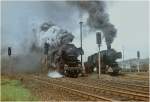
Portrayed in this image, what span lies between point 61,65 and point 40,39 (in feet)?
8.80

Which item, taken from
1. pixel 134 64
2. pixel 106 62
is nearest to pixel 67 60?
pixel 106 62

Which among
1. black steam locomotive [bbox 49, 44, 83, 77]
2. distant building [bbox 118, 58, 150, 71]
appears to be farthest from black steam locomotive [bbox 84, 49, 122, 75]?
distant building [bbox 118, 58, 150, 71]

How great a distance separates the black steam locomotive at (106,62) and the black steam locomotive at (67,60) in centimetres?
120

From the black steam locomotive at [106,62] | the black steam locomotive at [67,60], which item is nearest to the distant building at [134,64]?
the black steam locomotive at [106,62]

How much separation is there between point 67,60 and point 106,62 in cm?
→ 300

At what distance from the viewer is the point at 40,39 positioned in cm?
2564

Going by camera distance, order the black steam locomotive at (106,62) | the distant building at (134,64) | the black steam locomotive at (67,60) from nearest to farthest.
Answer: the black steam locomotive at (67,60), the black steam locomotive at (106,62), the distant building at (134,64)

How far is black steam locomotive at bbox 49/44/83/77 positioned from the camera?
80.9 ft

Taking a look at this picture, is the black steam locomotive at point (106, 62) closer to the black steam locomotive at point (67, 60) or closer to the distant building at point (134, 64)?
the black steam locomotive at point (67, 60)

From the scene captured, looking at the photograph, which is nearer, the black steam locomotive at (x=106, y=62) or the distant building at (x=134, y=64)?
the black steam locomotive at (x=106, y=62)

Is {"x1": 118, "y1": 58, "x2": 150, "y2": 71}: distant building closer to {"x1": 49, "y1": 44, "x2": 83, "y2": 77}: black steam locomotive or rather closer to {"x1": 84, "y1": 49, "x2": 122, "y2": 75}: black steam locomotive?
{"x1": 84, "y1": 49, "x2": 122, "y2": 75}: black steam locomotive

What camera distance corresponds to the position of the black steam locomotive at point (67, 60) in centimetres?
2466

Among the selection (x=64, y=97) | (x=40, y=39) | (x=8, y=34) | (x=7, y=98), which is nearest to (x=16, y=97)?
(x=7, y=98)

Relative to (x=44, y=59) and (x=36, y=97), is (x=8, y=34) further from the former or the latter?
(x=36, y=97)
